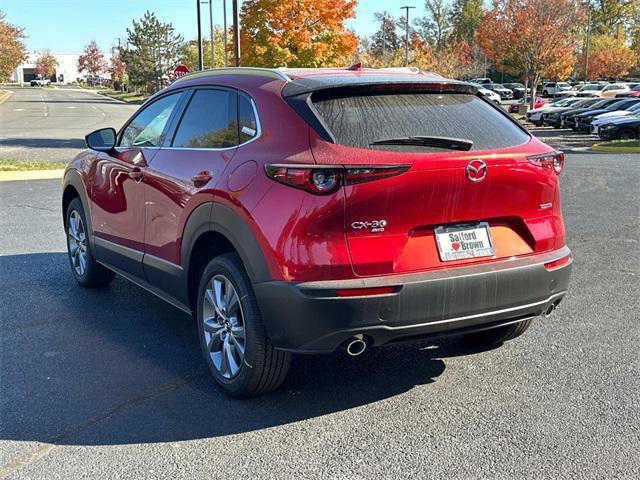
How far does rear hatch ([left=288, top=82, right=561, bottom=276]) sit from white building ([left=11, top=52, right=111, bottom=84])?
157 meters

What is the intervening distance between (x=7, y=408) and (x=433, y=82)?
297cm

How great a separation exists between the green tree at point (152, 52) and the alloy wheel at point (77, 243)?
2972 inches

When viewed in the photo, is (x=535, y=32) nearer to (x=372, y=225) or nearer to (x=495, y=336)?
(x=495, y=336)

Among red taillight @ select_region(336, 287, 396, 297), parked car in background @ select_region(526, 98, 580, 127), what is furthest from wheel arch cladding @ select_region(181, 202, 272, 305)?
parked car in background @ select_region(526, 98, 580, 127)

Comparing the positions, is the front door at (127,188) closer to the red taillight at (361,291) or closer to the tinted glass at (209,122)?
the tinted glass at (209,122)

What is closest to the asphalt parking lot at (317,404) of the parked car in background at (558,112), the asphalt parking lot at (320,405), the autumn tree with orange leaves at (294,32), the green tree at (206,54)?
the asphalt parking lot at (320,405)

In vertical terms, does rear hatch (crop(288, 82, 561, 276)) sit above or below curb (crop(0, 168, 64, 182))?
above

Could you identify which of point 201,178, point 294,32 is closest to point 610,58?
point 294,32

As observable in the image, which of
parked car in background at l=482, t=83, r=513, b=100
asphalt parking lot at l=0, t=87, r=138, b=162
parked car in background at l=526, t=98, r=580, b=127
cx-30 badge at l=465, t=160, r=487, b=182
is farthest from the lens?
parked car in background at l=482, t=83, r=513, b=100

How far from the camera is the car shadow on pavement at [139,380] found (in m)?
3.72

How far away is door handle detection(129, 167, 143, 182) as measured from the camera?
4972mm

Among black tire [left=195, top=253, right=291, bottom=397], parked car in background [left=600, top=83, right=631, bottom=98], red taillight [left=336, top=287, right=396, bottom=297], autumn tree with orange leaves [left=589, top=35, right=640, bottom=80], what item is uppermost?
autumn tree with orange leaves [left=589, top=35, right=640, bottom=80]

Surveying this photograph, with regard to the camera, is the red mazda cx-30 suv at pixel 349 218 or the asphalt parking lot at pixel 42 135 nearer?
the red mazda cx-30 suv at pixel 349 218

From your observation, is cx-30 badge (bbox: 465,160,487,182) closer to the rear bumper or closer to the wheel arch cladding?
the rear bumper
